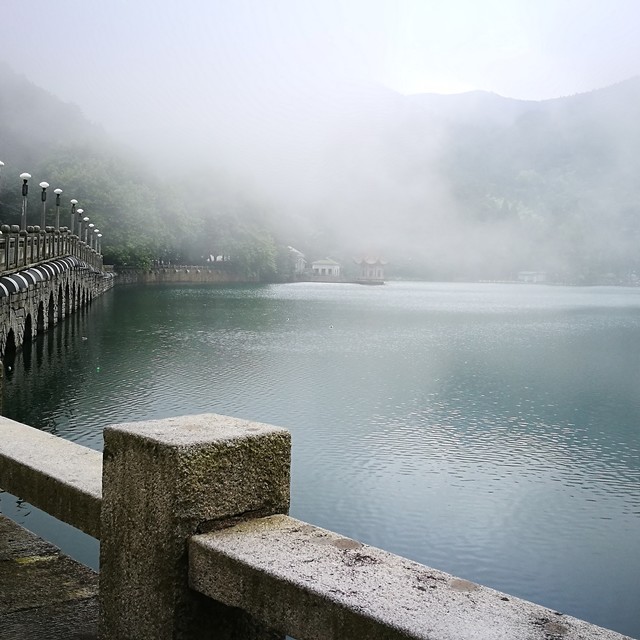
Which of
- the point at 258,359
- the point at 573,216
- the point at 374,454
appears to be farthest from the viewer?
the point at 573,216

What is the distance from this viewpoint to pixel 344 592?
2.45 m

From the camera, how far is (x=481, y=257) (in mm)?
168750

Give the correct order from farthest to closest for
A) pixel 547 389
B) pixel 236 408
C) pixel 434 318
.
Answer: pixel 434 318 < pixel 547 389 < pixel 236 408

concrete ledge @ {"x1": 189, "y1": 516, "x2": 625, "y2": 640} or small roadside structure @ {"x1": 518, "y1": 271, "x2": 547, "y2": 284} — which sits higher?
concrete ledge @ {"x1": 189, "y1": 516, "x2": 625, "y2": 640}

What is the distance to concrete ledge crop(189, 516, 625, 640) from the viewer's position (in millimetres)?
2244

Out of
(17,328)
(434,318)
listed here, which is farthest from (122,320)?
(434,318)

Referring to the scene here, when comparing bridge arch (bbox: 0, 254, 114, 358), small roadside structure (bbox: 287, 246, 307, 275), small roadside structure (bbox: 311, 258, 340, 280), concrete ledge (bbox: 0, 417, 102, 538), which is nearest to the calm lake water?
bridge arch (bbox: 0, 254, 114, 358)

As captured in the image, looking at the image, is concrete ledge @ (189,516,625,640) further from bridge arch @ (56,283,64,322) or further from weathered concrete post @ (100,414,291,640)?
bridge arch @ (56,283,64,322)

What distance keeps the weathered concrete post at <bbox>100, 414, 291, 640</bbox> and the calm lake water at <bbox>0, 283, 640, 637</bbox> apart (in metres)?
8.13

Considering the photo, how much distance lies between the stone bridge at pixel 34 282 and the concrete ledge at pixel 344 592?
21.4m

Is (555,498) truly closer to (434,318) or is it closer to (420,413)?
(420,413)

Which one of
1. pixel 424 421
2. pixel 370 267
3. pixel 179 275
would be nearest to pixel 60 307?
pixel 424 421

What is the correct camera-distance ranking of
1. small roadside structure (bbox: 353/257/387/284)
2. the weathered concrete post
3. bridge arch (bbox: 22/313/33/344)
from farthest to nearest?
small roadside structure (bbox: 353/257/387/284) < bridge arch (bbox: 22/313/33/344) < the weathered concrete post

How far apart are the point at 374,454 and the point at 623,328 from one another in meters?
37.1
